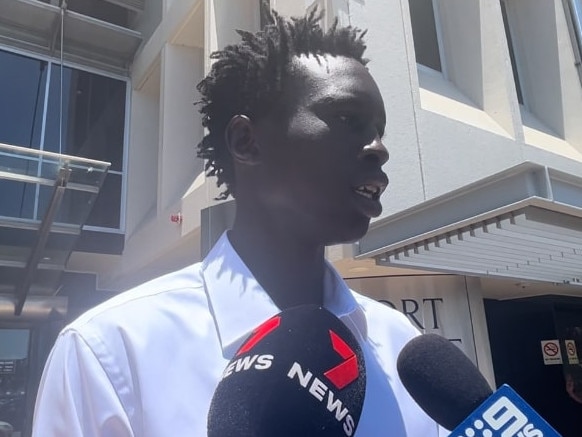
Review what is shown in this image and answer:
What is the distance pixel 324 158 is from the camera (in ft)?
3.79

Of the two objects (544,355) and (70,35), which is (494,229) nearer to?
(544,355)

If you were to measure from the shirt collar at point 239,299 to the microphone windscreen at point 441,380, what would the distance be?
16 centimetres

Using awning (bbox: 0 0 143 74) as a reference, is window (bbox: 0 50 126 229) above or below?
below

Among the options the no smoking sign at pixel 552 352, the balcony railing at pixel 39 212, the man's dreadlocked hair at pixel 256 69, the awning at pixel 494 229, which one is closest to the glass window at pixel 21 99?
the balcony railing at pixel 39 212

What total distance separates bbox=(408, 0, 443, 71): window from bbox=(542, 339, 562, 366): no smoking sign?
11.2 feet

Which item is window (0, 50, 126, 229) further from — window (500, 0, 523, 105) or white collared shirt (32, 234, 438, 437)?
white collared shirt (32, 234, 438, 437)

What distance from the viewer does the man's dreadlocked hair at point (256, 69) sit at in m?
1.31

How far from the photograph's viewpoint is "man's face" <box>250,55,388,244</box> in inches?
45.5

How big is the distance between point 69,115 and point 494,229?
267 inches

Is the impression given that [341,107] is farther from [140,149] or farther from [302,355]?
[140,149]

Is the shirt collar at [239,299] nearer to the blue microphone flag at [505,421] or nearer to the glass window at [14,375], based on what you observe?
the blue microphone flag at [505,421]

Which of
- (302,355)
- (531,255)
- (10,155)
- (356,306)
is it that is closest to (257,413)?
(302,355)

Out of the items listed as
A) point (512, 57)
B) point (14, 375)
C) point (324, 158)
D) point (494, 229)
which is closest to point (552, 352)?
point (512, 57)

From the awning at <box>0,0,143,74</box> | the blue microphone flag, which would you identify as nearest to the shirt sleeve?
the blue microphone flag
